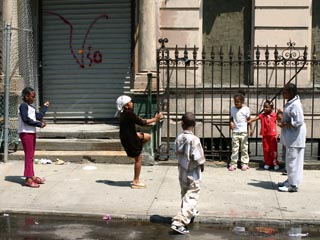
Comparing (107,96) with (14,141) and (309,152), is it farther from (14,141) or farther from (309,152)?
(309,152)

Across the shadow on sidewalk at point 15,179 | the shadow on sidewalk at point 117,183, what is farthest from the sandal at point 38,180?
the shadow on sidewalk at point 117,183

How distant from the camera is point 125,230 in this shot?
6445mm

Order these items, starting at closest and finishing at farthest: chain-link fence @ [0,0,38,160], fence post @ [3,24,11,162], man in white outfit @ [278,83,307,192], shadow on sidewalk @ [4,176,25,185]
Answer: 1. man in white outfit @ [278,83,307,192]
2. shadow on sidewalk @ [4,176,25,185]
3. fence post @ [3,24,11,162]
4. chain-link fence @ [0,0,38,160]

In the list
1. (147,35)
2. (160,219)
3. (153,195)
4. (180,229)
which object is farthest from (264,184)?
(147,35)

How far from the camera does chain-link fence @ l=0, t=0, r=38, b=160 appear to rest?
33.5 ft

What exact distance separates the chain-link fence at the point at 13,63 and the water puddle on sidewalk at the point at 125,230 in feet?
12.8

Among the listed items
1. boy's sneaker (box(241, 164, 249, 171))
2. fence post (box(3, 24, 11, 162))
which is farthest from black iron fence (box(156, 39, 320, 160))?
fence post (box(3, 24, 11, 162))

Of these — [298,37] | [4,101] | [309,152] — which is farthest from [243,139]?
[4,101]

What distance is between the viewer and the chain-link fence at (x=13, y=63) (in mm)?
10211

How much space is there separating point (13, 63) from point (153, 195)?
4.77 meters

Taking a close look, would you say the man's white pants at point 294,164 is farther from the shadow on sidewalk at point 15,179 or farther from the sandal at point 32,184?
the shadow on sidewalk at point 15,179

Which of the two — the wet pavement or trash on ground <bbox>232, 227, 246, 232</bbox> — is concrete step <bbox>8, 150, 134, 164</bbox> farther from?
trash on ground <bbox>232, 227, 246, 232</bbox>

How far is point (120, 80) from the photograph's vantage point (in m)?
12.6

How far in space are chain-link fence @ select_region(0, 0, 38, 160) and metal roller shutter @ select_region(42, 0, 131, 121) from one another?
2.38 feet
